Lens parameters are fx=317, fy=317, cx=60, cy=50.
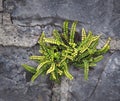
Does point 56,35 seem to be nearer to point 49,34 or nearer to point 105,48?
point 49,34

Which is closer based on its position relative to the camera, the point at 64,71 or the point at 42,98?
the point at 64,71

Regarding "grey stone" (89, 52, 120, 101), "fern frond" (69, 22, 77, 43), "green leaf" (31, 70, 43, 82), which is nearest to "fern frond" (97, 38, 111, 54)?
"grey stone" (89, 52, 120, 101)

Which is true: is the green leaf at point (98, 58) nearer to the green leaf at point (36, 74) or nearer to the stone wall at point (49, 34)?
the stone wall at point (49, 34)

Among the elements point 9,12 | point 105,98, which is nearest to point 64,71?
point 105,98

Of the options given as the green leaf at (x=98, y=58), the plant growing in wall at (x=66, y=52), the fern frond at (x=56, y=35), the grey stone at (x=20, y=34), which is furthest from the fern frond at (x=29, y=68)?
the green leaf at (x=98, y=58)

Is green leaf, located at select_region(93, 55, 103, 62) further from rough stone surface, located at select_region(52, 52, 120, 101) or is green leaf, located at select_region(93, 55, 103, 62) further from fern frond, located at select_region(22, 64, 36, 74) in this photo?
fern frond, located at select_region(22, 64, 36, 74)

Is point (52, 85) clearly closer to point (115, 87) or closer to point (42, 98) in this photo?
point (42, 98)

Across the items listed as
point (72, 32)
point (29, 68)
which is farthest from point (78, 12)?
point (29, 68)
